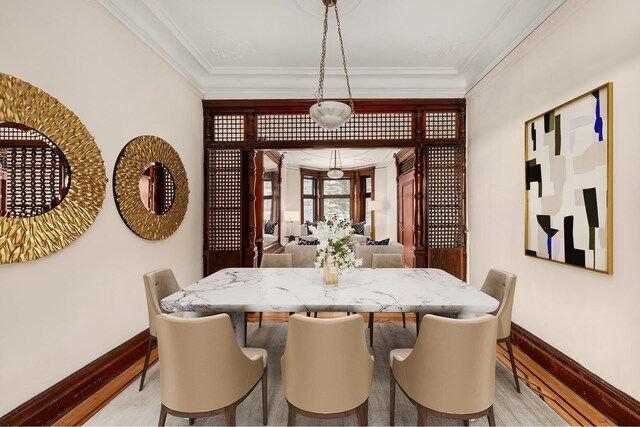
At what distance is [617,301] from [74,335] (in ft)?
11.9

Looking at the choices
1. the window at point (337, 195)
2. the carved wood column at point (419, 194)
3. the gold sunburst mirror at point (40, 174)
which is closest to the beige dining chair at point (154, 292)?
the gold sunburst mirror at point (40, 174)

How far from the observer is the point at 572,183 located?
2189 mm

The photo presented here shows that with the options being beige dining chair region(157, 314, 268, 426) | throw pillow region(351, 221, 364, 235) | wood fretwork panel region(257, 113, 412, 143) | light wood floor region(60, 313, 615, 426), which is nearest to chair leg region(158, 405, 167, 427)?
beige dining chair region(157, 314, 268, 426)

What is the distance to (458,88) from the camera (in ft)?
12.8

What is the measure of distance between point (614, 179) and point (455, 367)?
1638 millimetres

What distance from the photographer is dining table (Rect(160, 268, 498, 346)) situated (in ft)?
5.67

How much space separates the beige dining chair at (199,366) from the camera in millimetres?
1366

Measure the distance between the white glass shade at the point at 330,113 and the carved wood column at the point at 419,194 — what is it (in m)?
1.97

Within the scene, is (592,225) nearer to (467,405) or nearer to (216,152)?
(467,405)

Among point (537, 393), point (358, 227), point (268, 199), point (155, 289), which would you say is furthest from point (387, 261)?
point (358, 227)

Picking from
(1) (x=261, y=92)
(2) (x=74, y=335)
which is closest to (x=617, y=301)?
(2) (x=74, y=335)

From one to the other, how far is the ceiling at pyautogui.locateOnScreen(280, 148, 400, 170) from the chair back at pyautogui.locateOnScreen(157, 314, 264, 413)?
5996mm

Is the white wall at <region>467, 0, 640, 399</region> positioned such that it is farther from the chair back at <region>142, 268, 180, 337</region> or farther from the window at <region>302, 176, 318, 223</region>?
the window at <region>302, 176, 318, 223</region>

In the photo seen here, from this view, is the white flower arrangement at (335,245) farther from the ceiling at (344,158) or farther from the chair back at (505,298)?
the ceiling at (344,158)
